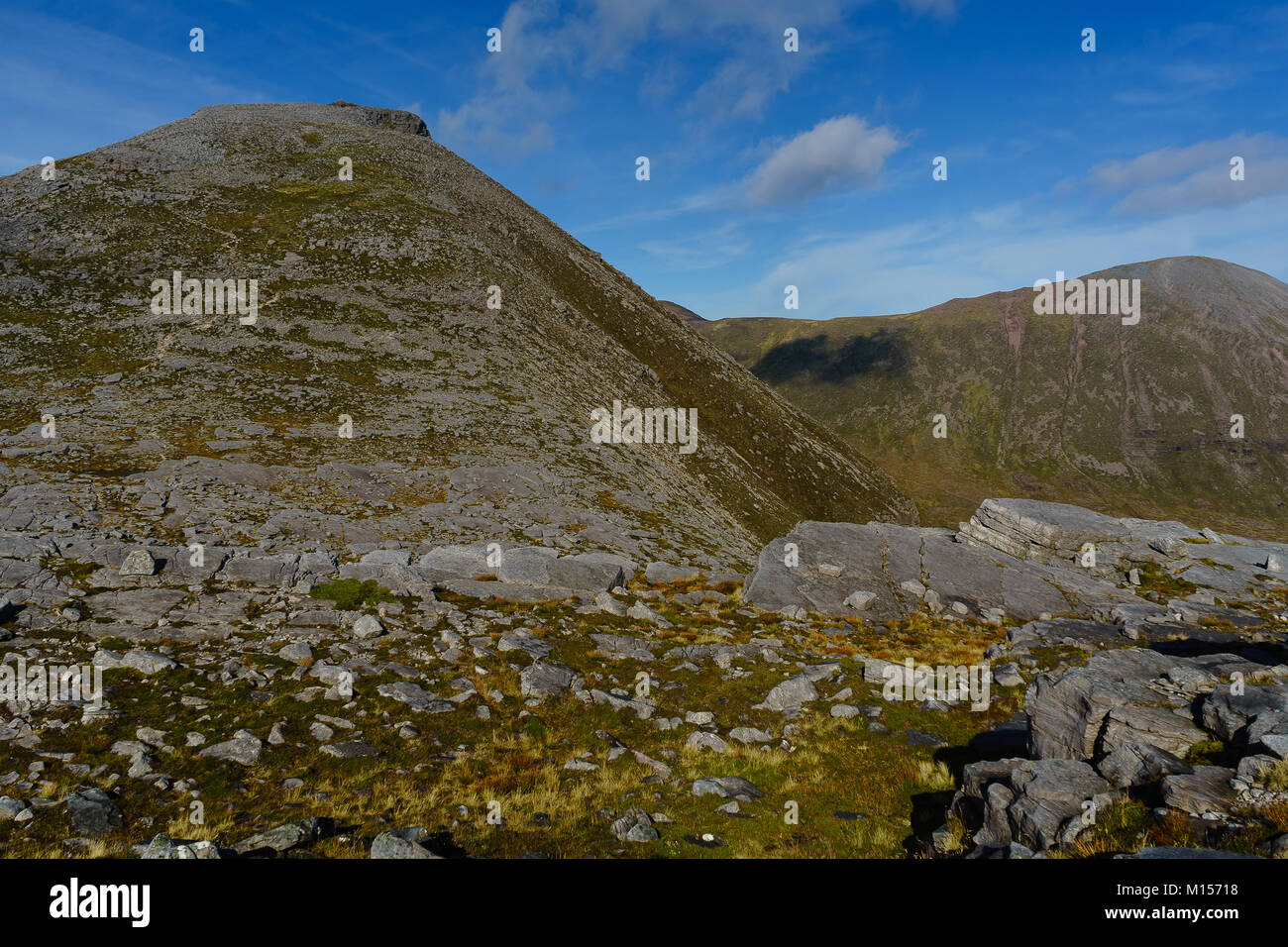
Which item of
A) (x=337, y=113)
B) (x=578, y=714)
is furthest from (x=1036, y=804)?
(x=337, y=113)

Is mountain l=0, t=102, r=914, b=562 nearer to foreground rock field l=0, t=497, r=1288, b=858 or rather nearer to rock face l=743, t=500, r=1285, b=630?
foreground rock field l=0, t=497, r=1288, b=858

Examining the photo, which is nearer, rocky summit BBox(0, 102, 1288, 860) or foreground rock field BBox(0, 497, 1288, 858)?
foreground rock field BBox(0, 497, 1288, 858)

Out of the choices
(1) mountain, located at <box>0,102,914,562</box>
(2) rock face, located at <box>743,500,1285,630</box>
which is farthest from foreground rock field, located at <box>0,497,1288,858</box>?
(1) mountain, located at <box>0,102,914,562</box>

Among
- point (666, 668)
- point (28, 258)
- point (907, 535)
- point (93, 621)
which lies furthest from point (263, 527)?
point (28, 258)

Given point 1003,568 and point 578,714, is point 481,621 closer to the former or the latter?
point 578,714

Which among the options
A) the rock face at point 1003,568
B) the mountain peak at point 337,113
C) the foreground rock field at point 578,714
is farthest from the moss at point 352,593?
the mountain peak at point 337,113

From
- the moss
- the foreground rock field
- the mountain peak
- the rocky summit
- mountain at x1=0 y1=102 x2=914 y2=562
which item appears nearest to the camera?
the foreground rock field
